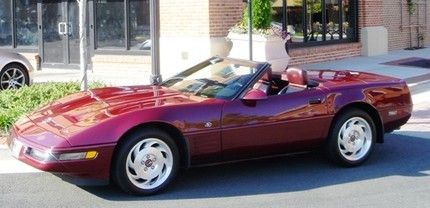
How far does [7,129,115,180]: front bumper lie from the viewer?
5.52 meters

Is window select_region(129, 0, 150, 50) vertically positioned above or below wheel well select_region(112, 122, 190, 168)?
above

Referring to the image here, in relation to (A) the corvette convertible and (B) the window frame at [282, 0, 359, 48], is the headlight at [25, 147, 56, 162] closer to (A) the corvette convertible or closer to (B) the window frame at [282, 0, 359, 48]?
(A) the corvette convertible

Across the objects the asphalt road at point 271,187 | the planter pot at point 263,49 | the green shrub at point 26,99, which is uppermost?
the planter pot at point 263,49

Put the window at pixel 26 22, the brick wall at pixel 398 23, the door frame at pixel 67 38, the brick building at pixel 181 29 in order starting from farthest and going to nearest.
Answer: the brick wall at pixel 398 23
the window at pixel 26 22
the door frame at pixel 67 38
the brick building at pixel 181 29

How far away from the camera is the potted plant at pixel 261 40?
570 inches

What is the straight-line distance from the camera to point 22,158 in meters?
5.81

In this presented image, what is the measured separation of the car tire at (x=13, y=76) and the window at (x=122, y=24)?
4.39 m

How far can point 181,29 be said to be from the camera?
15.4m

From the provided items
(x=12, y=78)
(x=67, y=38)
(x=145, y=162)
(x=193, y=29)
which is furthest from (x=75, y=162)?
(x=67, y=38)

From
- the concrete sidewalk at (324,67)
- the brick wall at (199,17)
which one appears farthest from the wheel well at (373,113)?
the brick wall at (199,17)

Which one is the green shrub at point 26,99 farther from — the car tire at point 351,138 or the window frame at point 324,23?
the window frame at point 324,23

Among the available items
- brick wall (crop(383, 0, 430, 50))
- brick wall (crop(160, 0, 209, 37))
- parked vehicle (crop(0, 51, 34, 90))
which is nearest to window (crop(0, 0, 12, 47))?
brick wall (crop(160, 0, 209, 37))

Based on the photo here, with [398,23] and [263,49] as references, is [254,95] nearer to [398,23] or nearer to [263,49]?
[263,49]

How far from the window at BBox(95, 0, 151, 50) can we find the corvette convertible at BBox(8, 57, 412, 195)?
9.47m
